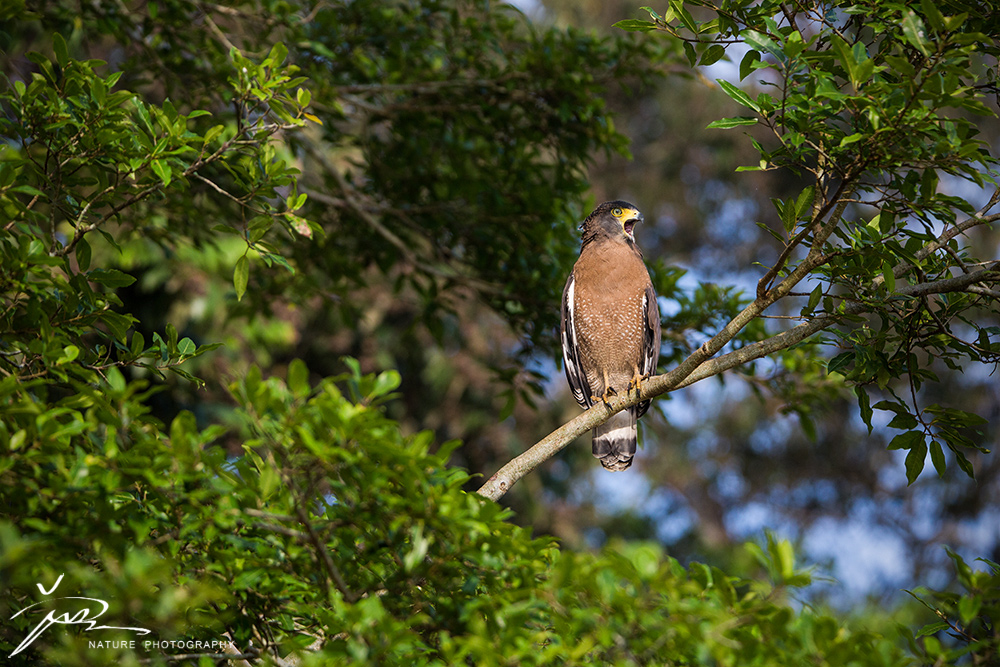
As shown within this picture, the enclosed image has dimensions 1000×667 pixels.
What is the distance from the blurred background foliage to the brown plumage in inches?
6.4

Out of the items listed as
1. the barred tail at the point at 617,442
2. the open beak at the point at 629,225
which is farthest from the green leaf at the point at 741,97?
the barred tail at the point at 617,442

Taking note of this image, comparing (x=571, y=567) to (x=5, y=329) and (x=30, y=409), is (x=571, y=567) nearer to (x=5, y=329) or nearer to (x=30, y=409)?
(x=30, y=409)

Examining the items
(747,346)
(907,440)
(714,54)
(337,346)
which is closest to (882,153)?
(714,54)

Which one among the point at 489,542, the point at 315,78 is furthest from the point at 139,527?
the point at 315,78

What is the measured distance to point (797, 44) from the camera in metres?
2.22

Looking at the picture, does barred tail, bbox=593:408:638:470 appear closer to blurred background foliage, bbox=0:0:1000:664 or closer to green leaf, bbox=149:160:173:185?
blurred background foliage, bbox=0:0:1000:664

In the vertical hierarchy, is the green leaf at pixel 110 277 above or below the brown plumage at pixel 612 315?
below

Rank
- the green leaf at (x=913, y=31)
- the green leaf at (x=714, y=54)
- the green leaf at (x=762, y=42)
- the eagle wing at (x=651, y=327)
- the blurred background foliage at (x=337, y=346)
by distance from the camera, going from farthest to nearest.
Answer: the eagle wing at (x=651, y=327) < the green leaf at (x=714, y=54) < the green leaf at (x=762, y=42) < the green leaf at (x=913, y=31) < the blurred background foliage at (x=337, y=346)

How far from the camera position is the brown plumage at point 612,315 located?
4.38 m

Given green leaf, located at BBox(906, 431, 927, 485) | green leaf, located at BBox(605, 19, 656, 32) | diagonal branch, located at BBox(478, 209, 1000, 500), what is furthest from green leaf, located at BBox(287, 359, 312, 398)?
green leaf, located at BBox(906, 431, 927, 485)

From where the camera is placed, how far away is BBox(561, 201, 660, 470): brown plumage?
4.38m

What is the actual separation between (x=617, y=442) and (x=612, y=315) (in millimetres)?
773

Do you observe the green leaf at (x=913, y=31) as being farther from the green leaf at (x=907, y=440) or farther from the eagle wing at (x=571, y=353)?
the eagle wing at (x=571, y=353)

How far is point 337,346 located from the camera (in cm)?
944
